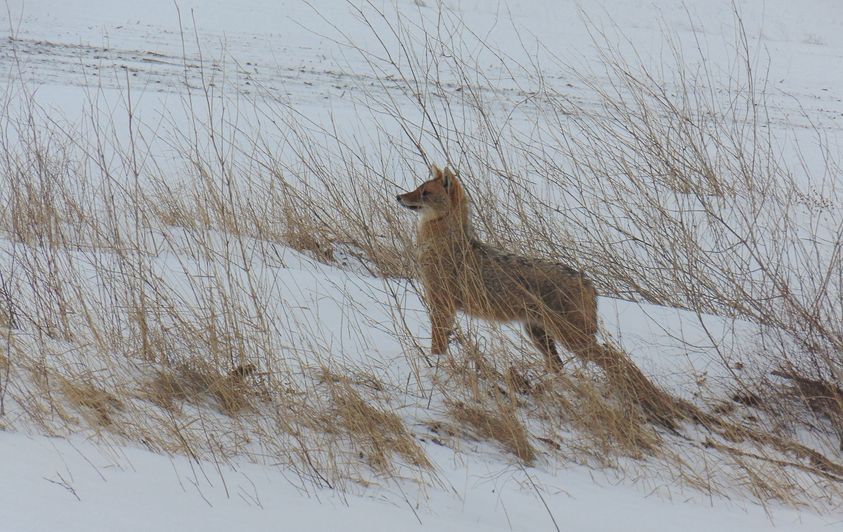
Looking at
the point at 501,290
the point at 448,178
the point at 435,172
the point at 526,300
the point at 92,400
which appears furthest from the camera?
the point at 435,172

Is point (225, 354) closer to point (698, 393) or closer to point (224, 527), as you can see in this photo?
point (224, 527)

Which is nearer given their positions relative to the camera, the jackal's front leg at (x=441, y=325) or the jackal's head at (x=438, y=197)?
the jackal's front leg at (x=441, y=325)

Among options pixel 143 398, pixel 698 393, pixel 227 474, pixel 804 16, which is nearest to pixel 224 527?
pixel 227 474

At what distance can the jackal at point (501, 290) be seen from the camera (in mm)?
4051

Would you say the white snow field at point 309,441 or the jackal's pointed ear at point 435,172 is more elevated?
the jackal's pointed ear at point 435,172

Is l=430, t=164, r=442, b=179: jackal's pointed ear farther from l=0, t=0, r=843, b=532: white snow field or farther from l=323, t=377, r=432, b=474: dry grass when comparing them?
l=323, t=377, r=432, b=474: dry grass

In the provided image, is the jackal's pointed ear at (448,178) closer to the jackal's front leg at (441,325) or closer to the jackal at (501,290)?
the jackal at (501,290)

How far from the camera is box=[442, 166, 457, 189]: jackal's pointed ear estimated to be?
4723mm

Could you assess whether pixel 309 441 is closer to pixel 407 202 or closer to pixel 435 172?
pixel 407 202

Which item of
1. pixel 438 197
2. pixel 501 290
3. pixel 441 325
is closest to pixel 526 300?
pixel 501 290

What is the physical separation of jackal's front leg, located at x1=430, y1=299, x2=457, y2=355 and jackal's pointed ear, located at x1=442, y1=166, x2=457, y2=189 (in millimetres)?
874

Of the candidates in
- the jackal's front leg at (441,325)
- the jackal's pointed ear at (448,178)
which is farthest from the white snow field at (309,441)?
the jackal's pointed ear at (448,178)

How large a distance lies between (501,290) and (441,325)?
41cm

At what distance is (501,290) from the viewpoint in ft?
14.2
